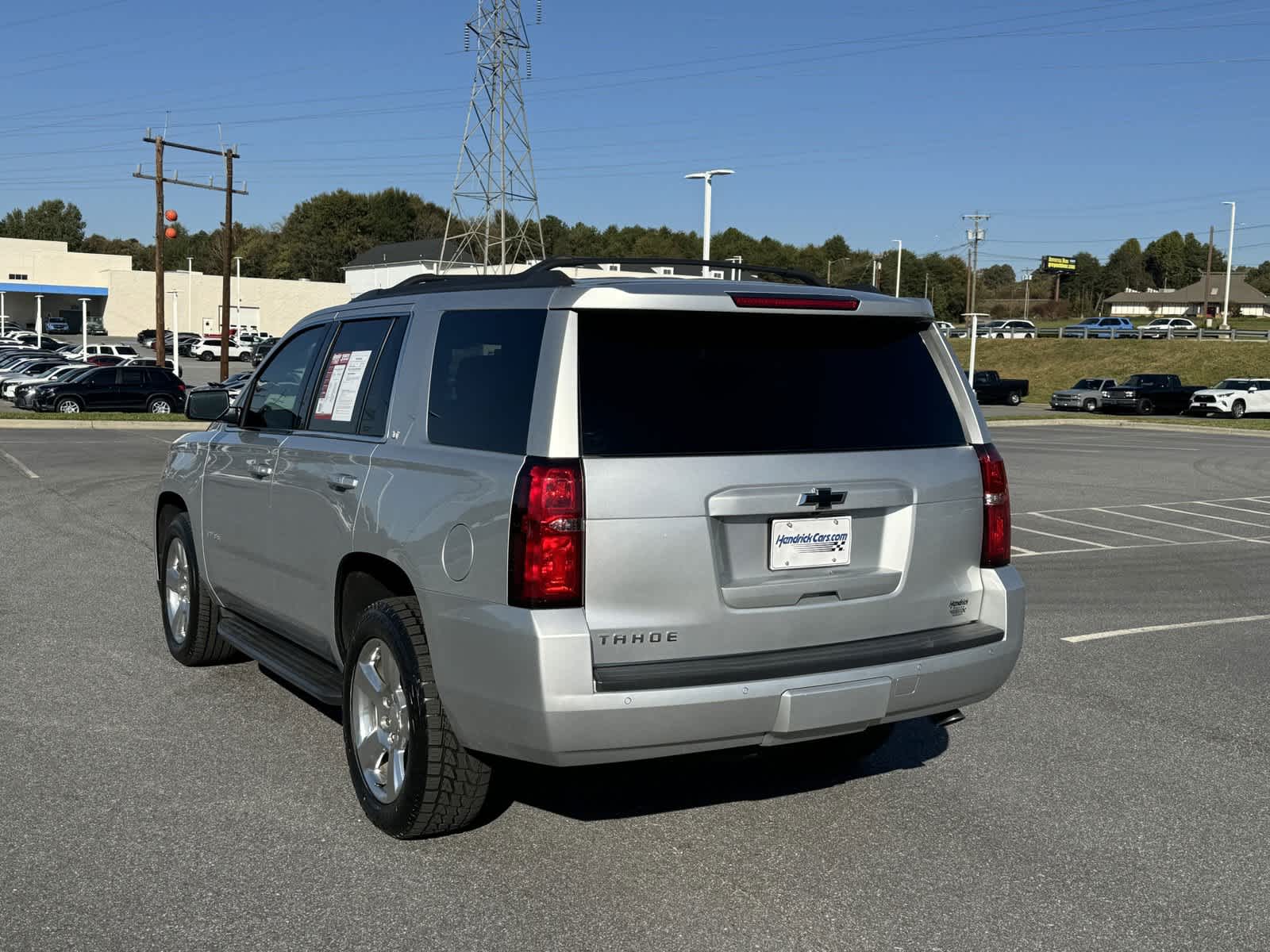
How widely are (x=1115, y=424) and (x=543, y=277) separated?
4237cm

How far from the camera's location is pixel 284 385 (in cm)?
593

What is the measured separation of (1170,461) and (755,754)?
79.2ft

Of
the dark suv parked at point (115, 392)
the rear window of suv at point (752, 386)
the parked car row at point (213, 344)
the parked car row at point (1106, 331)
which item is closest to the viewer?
the rear window of suv at point (752, 386)

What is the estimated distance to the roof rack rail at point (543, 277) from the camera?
427 centimetres

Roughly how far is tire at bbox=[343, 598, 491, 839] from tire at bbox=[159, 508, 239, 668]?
224 cm

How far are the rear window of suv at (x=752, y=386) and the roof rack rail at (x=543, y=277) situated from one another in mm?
285

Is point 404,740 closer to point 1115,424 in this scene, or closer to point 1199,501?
point 1199,501


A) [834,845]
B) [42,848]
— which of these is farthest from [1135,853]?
[42,848]

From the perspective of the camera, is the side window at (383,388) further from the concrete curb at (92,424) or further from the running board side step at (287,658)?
the concrete curb at (92,424)

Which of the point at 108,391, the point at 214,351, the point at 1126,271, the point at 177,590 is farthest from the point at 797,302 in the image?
the point at 1126,271

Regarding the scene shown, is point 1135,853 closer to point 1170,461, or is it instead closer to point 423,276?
point 423,276

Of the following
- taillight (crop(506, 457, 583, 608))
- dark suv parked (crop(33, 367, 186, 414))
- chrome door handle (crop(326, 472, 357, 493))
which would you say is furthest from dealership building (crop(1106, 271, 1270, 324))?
taillight (crop(506, 457, 583, 608))

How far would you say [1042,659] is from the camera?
7473 millimetres

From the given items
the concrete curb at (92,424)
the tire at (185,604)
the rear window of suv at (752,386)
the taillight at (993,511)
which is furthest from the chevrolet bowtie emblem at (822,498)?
the concrete curb at (92,424)
